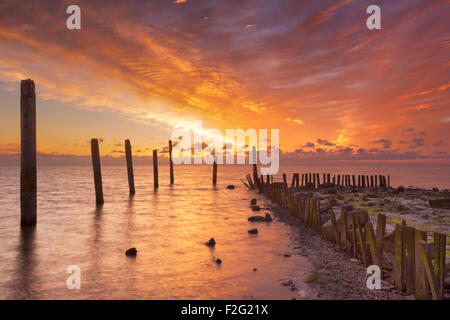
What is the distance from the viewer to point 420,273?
5305 millimetres

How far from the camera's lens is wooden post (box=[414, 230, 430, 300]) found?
5.19 meters

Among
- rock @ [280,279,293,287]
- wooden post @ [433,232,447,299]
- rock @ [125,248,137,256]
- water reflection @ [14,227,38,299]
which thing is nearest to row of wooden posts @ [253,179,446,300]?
wooden post @ [433,232,447,299]

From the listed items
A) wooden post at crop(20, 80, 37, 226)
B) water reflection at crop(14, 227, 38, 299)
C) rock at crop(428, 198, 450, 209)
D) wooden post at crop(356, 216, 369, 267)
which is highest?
wooden post at crop(20, 80, 37, 226)

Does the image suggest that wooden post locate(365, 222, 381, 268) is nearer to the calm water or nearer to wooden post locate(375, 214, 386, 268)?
wooden post locate(375, 214, 386, 268)

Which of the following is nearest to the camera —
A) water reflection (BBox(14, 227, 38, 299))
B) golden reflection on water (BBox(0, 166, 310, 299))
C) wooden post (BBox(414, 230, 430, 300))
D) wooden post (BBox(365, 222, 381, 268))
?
wooden post (BBox(414, 230, 430, 300))

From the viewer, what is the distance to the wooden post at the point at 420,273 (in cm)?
519

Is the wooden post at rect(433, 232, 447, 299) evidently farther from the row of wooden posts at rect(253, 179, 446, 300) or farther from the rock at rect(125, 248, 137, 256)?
the rock at rect(125, 248, 137, 256)

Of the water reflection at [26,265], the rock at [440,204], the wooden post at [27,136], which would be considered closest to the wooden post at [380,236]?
the water reflection at [26,265]

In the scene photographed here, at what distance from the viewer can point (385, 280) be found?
→ 21.0ft

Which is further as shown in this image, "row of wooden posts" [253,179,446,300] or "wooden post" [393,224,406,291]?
"wooden post" [393,224,406,291]

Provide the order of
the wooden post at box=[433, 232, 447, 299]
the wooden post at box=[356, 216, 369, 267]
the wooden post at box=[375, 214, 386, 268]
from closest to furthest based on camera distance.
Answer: the wooden post at box=[433, 232, 447, 299]
the wooden post at box=[375, 214, 386, 268]
the wooden post at box=[356, 216, 369, 267]

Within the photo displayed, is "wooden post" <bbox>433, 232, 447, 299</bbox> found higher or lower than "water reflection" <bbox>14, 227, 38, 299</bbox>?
higher

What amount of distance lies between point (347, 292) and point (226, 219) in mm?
10865

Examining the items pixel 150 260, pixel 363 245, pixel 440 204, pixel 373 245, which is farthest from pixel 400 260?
pixel 440 204
